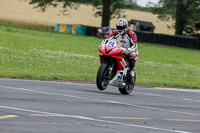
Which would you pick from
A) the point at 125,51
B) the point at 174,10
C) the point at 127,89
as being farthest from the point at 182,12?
the point at 125,51

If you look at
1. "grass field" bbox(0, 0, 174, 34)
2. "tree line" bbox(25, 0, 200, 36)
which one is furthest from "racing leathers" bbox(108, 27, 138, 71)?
"grass field" bbox(0, 0, 174, 34)

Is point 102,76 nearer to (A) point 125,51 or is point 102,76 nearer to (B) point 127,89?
(A) point 125,51

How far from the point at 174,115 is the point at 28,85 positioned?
14.9 ft

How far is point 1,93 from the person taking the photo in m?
10.6

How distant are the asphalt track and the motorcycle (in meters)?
0.38

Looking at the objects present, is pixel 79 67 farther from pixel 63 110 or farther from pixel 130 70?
pixel 63 110

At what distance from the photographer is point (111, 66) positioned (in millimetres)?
12367

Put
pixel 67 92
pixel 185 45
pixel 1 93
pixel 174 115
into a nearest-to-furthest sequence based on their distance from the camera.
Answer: pixel 174 115 → pixel 1 93 → pixel 67 92 → pixel 185 45

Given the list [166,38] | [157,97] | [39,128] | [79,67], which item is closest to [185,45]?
[166,38]

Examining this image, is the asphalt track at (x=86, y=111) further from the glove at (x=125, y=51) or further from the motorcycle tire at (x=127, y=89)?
the glove at (x=125, y=51)

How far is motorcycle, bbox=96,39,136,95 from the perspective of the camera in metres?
12.1

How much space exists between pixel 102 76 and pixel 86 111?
2.88 meters

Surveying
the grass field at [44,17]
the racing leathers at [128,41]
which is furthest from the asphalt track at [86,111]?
the grass field at [44,17]

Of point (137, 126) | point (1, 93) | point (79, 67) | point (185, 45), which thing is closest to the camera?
point (137, 126)
